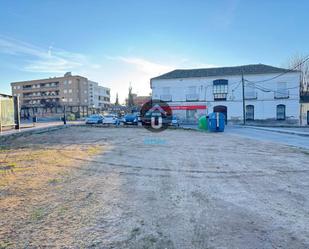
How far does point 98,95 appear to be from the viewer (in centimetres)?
9331

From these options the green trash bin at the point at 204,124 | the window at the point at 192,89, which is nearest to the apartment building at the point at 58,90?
the window at the point at 192,89

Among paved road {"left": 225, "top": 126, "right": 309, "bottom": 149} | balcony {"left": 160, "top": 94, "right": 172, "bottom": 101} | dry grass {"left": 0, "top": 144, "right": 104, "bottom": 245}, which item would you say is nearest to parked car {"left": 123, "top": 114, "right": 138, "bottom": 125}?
balcony {"left": 160, "top": 94, "right": 172, "bottom": 101}

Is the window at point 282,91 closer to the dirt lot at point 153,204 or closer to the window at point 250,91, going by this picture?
the window at point 250,91

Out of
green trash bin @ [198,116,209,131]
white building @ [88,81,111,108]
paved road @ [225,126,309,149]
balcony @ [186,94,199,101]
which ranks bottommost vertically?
paved road @ [225,126,309,149]

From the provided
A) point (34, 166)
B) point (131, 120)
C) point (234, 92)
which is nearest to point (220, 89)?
point (234, 92)

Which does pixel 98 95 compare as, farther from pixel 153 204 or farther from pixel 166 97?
pixel 153 204

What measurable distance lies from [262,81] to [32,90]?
78.9m

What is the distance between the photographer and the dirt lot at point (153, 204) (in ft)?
10.6

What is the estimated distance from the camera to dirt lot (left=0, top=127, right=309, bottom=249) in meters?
3.24

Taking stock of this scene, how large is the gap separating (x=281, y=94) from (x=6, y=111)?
34867mm

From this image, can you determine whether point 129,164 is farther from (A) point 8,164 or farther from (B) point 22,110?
(B) point 22,110

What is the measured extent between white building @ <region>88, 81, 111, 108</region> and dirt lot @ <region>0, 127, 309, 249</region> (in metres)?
80.5

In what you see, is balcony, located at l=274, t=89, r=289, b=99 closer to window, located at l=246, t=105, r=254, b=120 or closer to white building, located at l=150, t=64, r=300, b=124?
white building, located at l=150, t=64, r=300, b=124

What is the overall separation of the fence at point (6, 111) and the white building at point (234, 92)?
2526 centimetres
